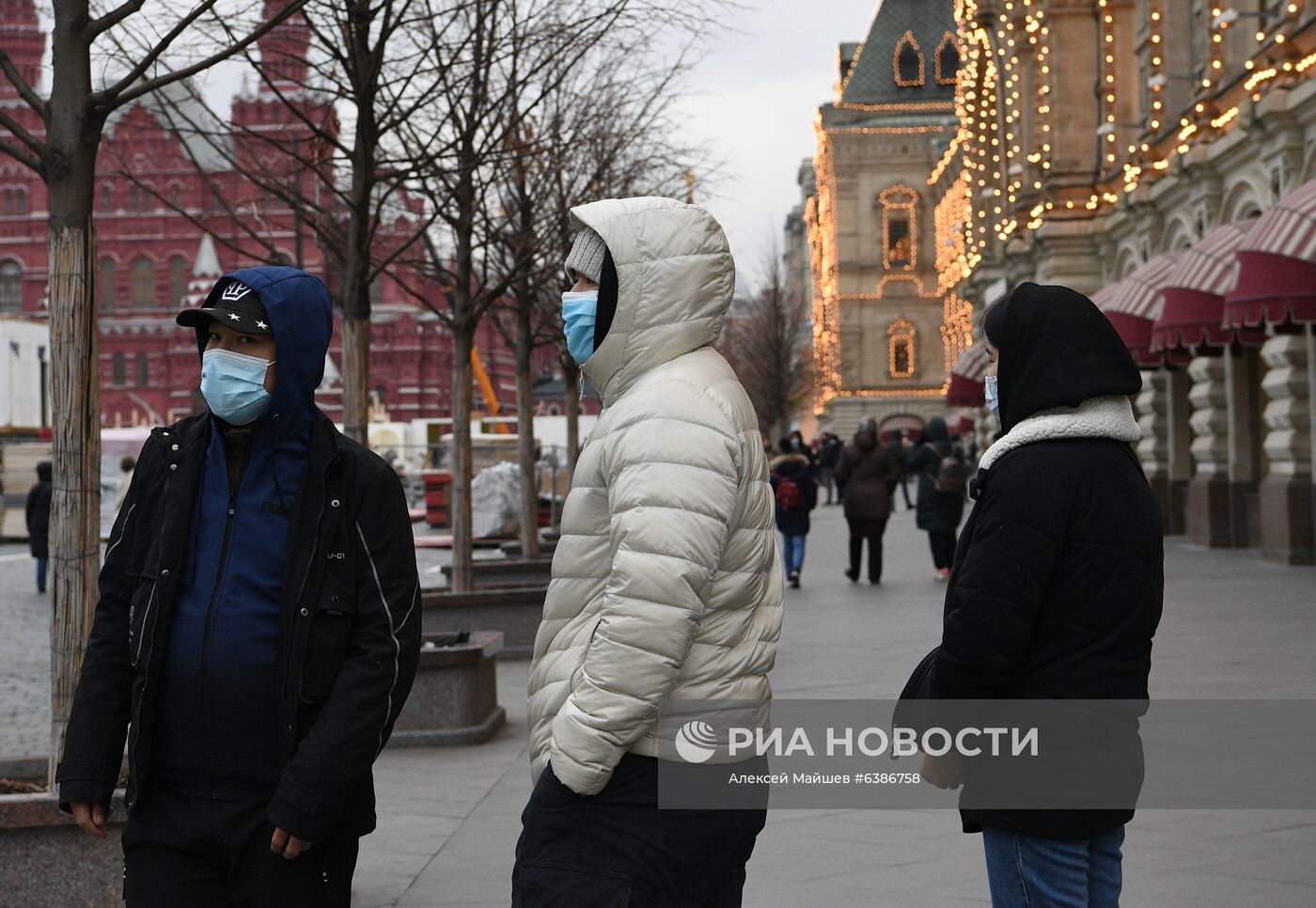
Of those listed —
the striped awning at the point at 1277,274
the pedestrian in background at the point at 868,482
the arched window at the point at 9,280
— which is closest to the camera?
the striped awning at the point at 1277,274

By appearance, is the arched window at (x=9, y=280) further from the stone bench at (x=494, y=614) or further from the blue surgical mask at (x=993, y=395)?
the blue surgical mask at (x=993, y=395)

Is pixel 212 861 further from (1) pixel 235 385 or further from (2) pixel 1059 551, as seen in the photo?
(2) pixel 1059 551

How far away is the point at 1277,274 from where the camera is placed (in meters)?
15.7

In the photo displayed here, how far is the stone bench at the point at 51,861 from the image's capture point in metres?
5.38

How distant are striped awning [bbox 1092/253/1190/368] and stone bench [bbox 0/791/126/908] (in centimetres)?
1883

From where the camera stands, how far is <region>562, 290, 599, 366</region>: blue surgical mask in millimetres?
3531

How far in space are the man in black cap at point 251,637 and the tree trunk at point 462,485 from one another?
956 centimetres

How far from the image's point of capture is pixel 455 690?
960 centimetres

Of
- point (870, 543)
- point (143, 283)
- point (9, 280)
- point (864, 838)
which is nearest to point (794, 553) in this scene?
point (870, 543)

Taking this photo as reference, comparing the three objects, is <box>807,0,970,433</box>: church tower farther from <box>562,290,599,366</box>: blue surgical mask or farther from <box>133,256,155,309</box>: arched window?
<box>562,290,599,366</box>: blue surgical mask

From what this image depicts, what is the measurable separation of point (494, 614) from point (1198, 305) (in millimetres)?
10347

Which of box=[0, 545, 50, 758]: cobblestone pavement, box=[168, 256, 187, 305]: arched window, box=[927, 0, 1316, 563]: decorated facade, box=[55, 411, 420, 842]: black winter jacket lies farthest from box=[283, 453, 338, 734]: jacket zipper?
box=[168, 256, 187, 305]: arched window

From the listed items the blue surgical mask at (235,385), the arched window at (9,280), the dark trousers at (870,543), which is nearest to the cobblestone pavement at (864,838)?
the blue surgical mask at (235,385)

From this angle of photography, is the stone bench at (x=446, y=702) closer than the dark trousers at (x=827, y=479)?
Yes
